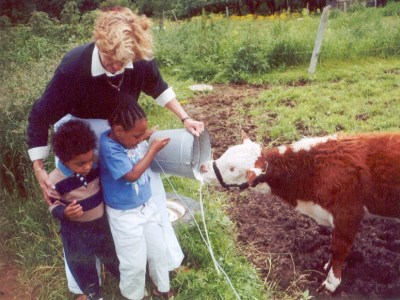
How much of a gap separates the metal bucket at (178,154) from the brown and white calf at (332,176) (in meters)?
0.30

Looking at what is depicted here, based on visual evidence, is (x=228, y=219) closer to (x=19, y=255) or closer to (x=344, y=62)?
(x=19, y=255)

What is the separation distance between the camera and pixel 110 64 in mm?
2797

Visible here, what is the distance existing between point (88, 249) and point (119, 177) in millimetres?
620

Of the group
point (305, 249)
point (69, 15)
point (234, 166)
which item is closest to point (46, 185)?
point (234, 166)

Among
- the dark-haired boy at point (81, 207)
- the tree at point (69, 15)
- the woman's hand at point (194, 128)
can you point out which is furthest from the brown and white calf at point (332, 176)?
the tree at point (69, 15)

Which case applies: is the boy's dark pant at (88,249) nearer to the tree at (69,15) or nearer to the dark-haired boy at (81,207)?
the dark-haired boy at (81,207)

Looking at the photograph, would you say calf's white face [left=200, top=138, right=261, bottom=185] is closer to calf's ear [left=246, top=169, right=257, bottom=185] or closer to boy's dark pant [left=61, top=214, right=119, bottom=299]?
calf's ear [left=246, top=169, right=257, bottom=185]

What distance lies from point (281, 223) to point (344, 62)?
620 cm

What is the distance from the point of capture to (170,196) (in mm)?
4629

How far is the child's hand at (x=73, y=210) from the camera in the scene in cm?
275

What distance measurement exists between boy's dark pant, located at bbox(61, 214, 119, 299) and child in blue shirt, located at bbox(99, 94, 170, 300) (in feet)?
0.43

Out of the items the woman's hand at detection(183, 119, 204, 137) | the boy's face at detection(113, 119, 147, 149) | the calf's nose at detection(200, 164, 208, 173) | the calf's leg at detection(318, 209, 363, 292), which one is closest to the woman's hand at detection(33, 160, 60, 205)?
the boy's face at detection(113, 119, 147, 149)

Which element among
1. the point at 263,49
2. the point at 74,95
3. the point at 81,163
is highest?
the point at 74,95

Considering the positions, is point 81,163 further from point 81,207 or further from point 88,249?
point 88,249
